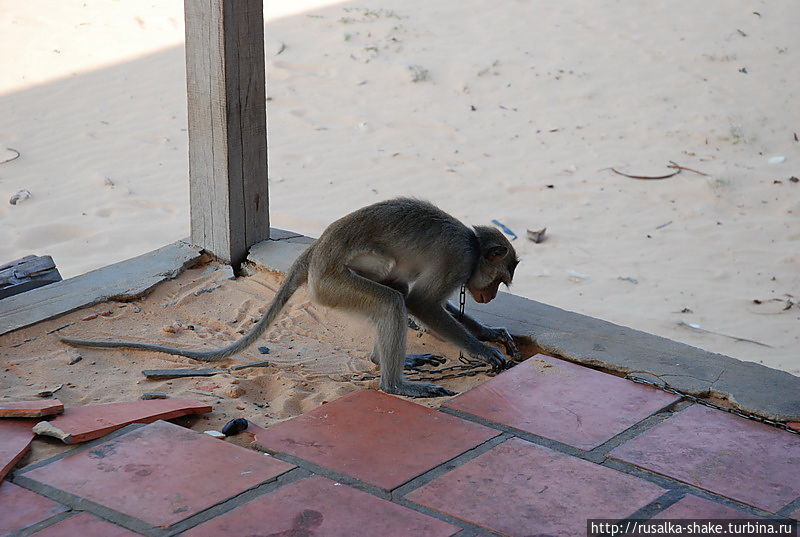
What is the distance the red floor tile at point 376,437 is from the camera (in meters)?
3.03

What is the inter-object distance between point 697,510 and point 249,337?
6.22ft

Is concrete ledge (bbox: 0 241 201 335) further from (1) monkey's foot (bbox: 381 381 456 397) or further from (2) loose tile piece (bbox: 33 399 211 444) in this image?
(1) monkey's foot (bbox: 381 381 456 397)

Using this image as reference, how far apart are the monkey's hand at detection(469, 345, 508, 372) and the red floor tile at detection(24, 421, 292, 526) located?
135 centimetres

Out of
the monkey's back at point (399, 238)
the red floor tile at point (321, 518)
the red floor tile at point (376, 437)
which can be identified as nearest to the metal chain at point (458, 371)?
the monkey's back at point (399, 238)

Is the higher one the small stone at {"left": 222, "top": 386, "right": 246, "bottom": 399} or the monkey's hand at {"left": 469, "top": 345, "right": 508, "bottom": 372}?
the small stone at {"left": 222, "top": 386, "right": 246, "bottom": 399}

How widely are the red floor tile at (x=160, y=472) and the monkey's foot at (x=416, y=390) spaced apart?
89cm

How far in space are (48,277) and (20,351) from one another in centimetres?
89

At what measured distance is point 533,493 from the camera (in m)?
2.89

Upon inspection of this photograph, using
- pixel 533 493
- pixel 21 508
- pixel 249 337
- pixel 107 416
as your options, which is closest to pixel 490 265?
pixel 249 337

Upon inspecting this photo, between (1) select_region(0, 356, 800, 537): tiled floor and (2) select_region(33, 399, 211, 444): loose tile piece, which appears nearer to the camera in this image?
(1) select_region(0, 356, 800, 537): tiled floor

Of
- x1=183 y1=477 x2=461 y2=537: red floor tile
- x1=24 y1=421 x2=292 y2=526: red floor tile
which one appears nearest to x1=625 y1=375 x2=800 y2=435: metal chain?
x1=183 y1=477 x2=461 y2=537: red floor tile

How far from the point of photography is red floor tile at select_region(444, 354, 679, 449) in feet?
11.0

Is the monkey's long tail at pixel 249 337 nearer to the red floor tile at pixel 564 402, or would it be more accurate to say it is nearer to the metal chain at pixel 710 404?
the red floor tile at pixel 564 402

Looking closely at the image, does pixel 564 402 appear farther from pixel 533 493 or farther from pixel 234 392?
pixel 234 392
